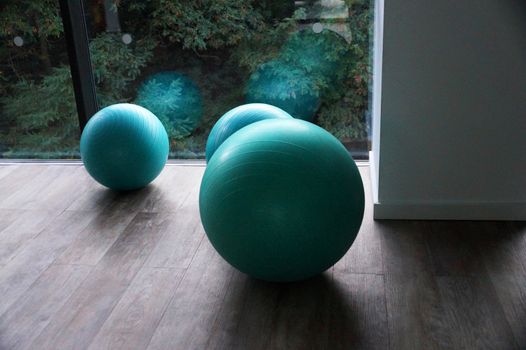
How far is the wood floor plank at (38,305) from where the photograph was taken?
1.96 m

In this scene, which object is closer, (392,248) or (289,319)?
(289,319)

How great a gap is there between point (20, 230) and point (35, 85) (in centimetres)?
122

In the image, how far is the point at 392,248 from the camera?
96.3 inches

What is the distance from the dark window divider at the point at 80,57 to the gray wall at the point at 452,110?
1.94 m

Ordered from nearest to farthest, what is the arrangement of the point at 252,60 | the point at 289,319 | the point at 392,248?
the point at 289,319, the point at 392,248, the point at 252,60

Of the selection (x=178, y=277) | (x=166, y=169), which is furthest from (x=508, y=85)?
(x=166, y=169)

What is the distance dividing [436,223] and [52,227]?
6.17ft

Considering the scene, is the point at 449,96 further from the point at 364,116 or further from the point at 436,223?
the point at 364,116

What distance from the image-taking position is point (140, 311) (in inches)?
81.2

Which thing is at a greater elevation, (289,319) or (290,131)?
(290,131)

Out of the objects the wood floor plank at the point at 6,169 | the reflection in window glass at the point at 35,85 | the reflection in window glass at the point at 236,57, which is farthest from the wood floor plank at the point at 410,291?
the wood floor plank at the point at 6,169

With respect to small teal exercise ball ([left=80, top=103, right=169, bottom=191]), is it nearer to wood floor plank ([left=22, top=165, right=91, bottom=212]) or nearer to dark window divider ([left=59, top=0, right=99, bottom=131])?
wood floor plank ([left=22, top=165, right=91, bottom=212])

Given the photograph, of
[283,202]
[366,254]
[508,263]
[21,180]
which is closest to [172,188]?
[21,180]

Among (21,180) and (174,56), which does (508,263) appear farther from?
(21,180)
